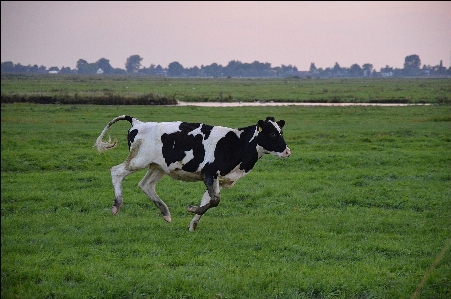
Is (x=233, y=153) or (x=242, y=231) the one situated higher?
(x=233, y=153)

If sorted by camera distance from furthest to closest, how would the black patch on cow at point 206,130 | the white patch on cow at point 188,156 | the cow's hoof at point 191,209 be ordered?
the black patch on cow at point 206,130 < the white patch on cow at point 188,156 < the cow's hoof at point 191,209

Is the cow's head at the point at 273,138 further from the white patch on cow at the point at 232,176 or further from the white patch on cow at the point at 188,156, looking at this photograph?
the white patch on cow at the point at 188,156

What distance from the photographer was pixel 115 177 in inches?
390

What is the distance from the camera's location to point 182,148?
9.68 metres

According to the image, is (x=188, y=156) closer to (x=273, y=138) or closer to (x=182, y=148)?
(x=182, y=148)

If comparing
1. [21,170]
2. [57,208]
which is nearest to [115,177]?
[57,208]

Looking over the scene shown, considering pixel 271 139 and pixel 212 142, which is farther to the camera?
pixel 212 142

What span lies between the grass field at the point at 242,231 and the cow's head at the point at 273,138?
1.50 metres

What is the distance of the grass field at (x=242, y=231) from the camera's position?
23.4 ft

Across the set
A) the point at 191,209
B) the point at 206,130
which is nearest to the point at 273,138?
the point at 206,130

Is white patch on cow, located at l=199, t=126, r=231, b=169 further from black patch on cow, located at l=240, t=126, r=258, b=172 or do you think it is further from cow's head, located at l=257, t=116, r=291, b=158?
cow's head, located at l=257, t=116, r=291, b=158

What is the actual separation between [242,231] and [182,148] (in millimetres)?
1878

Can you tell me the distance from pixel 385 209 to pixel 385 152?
8.49 m

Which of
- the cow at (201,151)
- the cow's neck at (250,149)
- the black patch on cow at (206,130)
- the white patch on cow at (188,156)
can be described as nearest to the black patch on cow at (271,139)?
the cow at (201,151)
